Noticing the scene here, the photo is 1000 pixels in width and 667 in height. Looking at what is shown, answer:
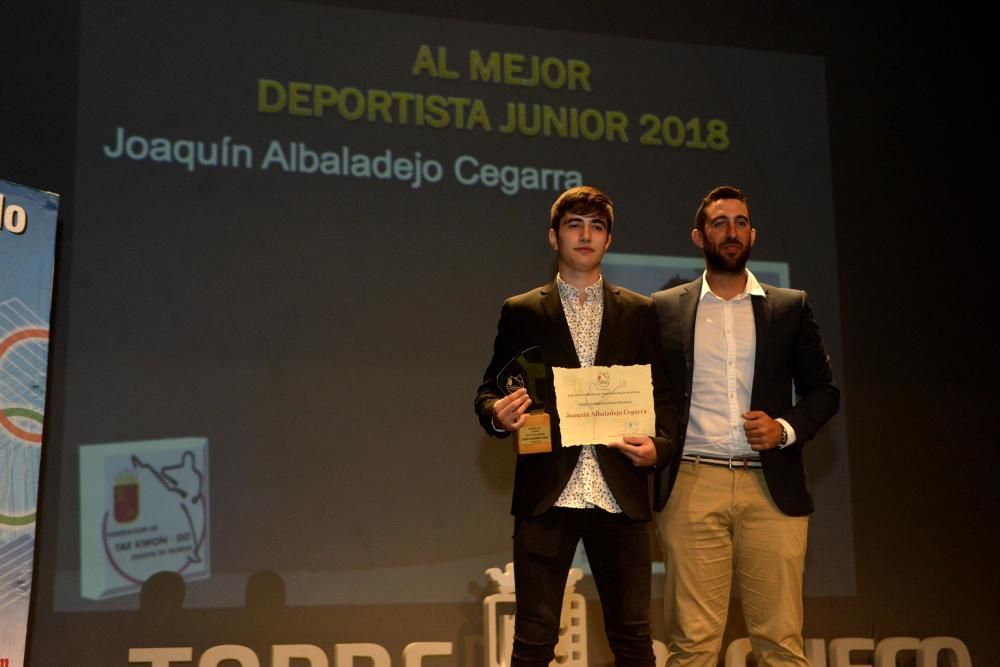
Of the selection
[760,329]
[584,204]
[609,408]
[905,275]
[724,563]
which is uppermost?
[905,275]

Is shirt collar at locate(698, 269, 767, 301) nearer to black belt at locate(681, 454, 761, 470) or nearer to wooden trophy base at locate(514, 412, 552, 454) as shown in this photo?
black belt at locate(681, 454, 761, 470)

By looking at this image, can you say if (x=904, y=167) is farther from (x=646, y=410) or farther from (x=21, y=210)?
(x=21, y=210)

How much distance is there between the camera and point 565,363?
2.54m

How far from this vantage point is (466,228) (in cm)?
405

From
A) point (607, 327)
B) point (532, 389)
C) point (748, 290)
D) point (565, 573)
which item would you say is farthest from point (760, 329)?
point (565, 573)

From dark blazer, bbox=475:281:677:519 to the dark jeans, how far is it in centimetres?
6

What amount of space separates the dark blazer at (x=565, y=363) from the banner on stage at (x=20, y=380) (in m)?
1.33

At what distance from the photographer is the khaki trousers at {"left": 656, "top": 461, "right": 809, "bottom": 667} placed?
268cm

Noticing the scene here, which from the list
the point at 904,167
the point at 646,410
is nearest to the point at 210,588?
the point at 646,410

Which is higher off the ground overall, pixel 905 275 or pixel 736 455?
pixel 905 275

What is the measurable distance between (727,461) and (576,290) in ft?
2.02

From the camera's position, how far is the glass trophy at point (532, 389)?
2393 mm

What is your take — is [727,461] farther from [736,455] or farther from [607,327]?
[607,327]

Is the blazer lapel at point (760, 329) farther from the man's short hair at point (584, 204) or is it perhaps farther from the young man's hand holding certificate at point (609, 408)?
the man's short hair at point (584, 204)
